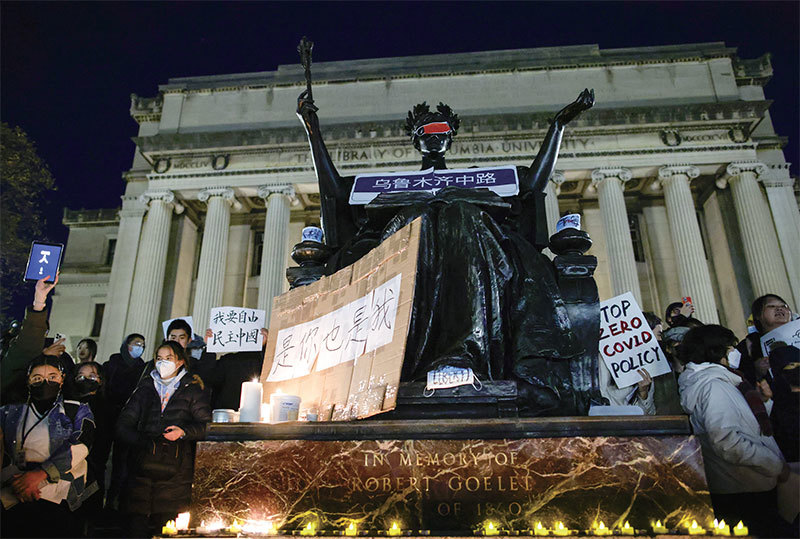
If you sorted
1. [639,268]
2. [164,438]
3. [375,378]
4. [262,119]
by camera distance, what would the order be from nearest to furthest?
[375,378], [164,438], [639,268], [262,119]

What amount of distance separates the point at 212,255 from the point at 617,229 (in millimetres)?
17426

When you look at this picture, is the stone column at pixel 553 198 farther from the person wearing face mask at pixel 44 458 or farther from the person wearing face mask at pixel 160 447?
the person wearing face mask at pixel 44 458

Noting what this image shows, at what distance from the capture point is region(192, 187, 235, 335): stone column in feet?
81.2

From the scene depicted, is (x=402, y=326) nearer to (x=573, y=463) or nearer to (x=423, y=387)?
(x=423, y=387)

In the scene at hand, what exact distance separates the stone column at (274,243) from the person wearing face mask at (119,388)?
53.1ft

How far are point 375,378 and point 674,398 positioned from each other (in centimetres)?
416

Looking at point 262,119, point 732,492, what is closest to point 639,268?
point 262,119

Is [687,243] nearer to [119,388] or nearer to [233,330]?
[233,330]

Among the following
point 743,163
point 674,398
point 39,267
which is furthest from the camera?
point 743,163

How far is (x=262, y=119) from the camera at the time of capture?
29.7m

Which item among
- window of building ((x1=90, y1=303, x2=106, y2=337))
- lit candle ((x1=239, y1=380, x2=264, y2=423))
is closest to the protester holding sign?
lit candle ((x1=239, y1=380, x2=264, y2=423))

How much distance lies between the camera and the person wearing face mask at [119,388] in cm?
600

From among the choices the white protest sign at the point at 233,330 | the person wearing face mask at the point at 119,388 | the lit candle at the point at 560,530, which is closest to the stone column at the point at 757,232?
the white protest sign at the point at 233,330

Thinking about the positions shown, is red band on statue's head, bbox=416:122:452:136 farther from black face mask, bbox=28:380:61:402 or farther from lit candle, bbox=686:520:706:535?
lit candle, bbox=686:520:706:535
